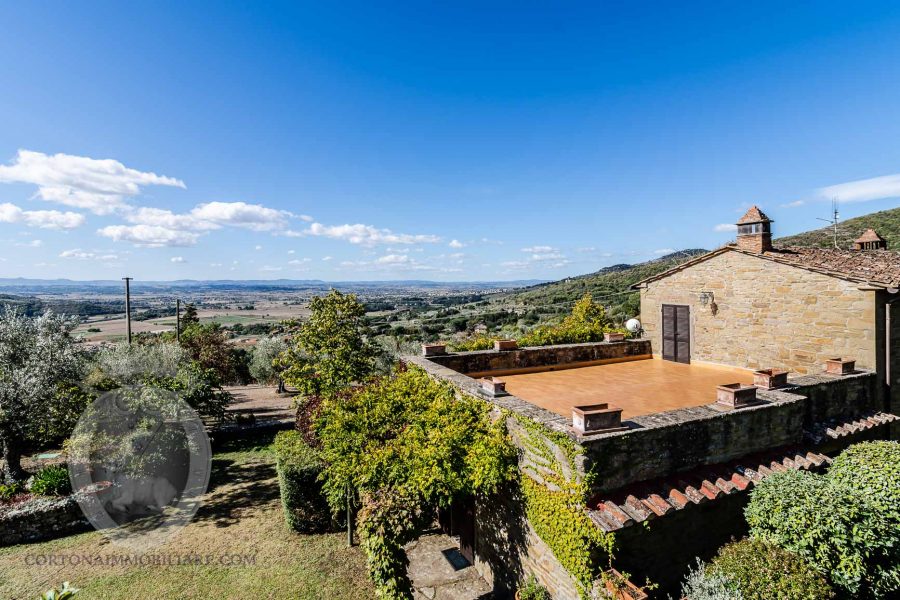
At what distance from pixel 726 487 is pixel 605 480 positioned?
7.27 feet

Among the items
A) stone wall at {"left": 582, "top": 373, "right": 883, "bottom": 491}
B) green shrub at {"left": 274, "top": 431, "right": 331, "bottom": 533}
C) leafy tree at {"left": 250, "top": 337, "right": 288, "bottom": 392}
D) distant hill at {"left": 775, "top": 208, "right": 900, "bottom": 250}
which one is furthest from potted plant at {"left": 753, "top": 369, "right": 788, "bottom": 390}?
distant hill at {"left": 775, "top": 208, "right": 900, "bottom": 250}

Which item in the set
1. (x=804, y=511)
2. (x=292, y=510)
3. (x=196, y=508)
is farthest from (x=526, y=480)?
(x=196, y=508)

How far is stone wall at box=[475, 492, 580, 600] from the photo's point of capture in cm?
647

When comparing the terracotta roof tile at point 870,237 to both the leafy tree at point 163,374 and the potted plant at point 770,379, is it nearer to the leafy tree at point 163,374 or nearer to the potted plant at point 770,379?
the potted plant at point 770,379

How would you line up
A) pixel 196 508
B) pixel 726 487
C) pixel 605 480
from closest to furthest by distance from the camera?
pixel 605 480
pixel 726 487
pixel 196 508

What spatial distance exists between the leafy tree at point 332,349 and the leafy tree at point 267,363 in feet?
59.3

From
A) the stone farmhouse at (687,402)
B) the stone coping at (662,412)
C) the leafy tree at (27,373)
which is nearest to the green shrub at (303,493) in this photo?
the stone farmhouse at (687,402)

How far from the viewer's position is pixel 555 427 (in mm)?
6215

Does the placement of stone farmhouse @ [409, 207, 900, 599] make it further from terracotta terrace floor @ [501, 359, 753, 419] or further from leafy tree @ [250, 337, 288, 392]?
leafy tree @ [250, 337, 288, 392]

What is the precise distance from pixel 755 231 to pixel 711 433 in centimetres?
777

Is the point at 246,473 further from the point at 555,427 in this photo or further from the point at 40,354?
the point at 555,427

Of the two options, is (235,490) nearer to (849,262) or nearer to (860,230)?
(849,262)

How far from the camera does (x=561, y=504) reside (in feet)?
19.9

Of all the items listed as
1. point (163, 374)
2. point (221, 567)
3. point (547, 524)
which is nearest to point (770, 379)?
point (547, 524)
